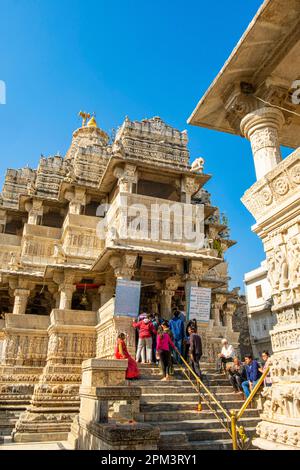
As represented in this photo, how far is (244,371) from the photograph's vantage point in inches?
344

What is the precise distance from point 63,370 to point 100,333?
1731mm

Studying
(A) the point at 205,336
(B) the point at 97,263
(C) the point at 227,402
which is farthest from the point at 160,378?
(B) the point at 97,263

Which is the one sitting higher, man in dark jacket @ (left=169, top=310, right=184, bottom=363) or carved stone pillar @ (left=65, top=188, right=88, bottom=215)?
carved stone pillar @ (left=65, top=188, right=88, bottom=215)

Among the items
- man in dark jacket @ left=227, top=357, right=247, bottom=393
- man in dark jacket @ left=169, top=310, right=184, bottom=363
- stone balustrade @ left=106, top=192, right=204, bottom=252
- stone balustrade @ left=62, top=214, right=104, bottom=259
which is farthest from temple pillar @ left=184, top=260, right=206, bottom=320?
stone balustrade @ left=62, top=214, right=104, bottom=259

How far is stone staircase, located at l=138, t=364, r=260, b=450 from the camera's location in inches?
240

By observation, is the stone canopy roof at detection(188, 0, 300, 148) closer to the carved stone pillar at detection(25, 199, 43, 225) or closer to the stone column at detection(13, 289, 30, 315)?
the stone column at detection(13, 289, 30, 315)

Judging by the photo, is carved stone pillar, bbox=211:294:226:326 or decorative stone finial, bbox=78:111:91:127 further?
decorative stone finial, bbox=78:111:91:127

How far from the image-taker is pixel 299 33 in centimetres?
457

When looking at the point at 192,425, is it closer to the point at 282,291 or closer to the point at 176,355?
the point at 176,355

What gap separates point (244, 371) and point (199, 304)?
3.84 m

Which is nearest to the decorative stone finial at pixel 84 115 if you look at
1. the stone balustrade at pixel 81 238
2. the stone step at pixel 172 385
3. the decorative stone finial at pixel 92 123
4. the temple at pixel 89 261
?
the decorative stone finial at pixel 92 123

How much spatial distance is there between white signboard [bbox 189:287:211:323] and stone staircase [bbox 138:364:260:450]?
9.31 ft

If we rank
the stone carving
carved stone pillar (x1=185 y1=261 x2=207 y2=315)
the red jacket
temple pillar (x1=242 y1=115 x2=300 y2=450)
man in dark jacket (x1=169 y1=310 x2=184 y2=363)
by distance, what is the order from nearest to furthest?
temple pillar (x1=242 y1=115 x2=300 y2=450), the red jacket, man in dark jacket (x1=169 y1=310 x2=184 y2=363), carved stone pillar (x1=185 y1=261 x2=207 y2=315), the stone carving

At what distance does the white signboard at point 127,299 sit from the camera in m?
11.2
